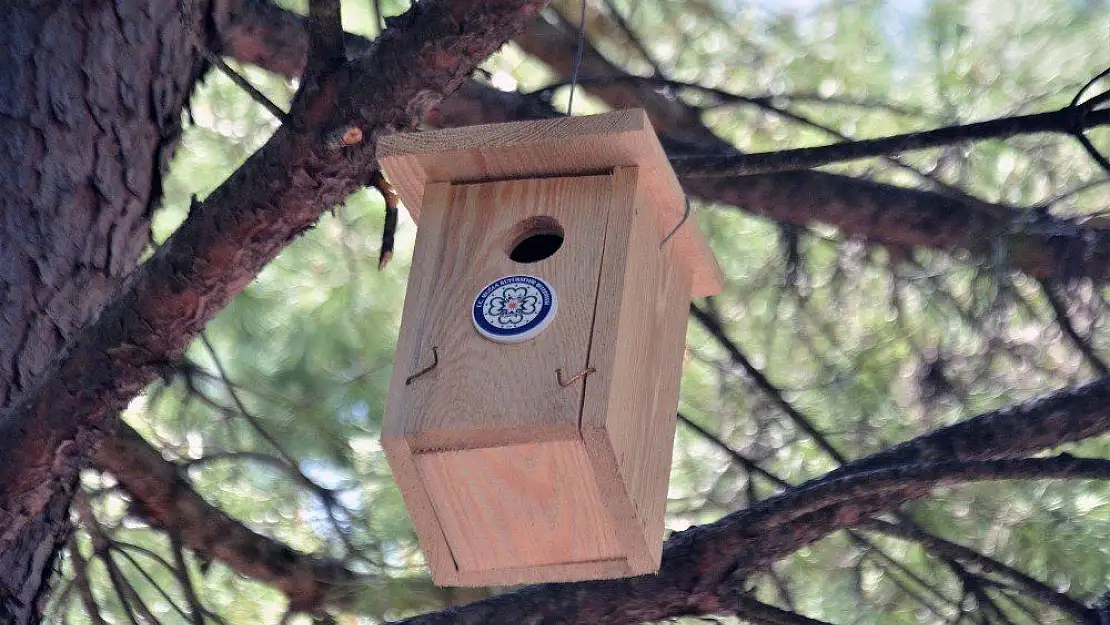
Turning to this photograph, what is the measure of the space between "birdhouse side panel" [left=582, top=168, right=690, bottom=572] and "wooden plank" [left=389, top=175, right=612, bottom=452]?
2 centimetres

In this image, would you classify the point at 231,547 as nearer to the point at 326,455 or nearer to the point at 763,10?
the point at 326,455

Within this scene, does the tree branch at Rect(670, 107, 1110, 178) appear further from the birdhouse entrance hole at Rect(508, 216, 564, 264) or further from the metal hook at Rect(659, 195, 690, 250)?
the birdhouse entrance hole at Rect(508, 216, 564, 264)

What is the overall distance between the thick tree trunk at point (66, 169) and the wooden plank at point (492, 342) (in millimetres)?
692

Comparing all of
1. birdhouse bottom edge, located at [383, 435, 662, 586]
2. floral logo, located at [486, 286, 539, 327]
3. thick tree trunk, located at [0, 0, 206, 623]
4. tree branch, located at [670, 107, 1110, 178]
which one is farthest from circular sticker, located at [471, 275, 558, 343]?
thick tree trunk, located at [0, 0, 206, 623]

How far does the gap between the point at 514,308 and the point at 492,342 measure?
58 millimetres

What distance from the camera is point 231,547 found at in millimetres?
3094

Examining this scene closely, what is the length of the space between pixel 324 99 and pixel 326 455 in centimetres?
174

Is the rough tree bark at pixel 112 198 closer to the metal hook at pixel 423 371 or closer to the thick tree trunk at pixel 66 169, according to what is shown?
the thick tree trunk at pixel 66 169

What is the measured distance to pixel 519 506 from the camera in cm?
196

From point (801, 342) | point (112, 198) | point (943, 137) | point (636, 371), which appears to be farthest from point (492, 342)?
point (801, 342)

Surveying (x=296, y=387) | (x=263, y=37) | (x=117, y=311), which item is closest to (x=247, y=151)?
(x=296, y=387)

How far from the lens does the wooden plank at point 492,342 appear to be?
1.83 m

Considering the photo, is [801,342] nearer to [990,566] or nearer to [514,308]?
[990,566]

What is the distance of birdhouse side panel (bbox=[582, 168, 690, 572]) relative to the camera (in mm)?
1846
